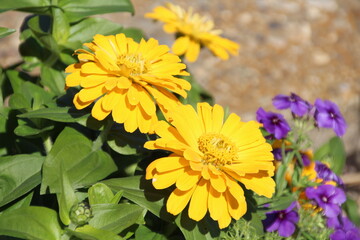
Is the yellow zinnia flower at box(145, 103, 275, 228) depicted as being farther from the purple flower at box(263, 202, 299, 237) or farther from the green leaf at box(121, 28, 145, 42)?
the green leaf at box(121, 28, 145, 42)

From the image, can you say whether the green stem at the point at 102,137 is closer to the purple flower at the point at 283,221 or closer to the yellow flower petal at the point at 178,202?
the yellow flower petal at the point at 178,202

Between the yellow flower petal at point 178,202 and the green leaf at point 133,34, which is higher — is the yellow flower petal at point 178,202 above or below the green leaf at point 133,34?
above

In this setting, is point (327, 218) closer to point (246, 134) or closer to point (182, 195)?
point (246, 134)

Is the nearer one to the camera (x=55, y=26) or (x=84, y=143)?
(x=84, y=143)

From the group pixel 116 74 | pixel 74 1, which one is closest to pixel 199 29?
pixel 74 1

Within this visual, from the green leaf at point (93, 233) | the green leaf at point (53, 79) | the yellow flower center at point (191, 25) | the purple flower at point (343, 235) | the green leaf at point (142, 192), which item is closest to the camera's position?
the green leaf at point (93, 233)

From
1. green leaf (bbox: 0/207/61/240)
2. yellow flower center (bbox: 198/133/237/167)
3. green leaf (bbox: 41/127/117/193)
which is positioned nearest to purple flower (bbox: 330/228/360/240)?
yellow flower center (bbox: 198/133/237/167)

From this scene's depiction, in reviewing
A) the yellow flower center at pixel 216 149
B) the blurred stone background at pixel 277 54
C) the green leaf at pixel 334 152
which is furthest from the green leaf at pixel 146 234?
the blurred stone background at pixel 277 54
